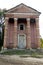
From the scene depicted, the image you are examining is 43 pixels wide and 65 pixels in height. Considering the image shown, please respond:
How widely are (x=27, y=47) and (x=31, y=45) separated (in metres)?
1.62

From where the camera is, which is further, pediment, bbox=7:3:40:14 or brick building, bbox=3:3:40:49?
pediment, bbox=7:3:40:14

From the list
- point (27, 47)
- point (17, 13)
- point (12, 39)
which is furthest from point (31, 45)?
point (17, 13)

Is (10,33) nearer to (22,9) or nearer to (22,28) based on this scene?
(22,28)

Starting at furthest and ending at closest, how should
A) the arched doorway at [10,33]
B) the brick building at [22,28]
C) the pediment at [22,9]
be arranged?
1. the arched doorway at [10,33]
2. the pediment at [22,9]
3. the brick building at [22,28]

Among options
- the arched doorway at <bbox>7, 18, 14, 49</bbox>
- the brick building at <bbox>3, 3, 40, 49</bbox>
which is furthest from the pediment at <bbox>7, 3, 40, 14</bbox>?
the arched doorway at <bbox>7, 18, 14, 49</bbox>

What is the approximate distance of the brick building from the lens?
98.9 feet

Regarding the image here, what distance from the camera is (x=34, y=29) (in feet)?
105

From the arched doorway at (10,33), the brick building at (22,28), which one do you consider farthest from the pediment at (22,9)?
the arched doorway at (10,33)

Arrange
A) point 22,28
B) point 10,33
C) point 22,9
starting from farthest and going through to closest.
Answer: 1. point 22,28
2. point 10,33
3. point 22,9

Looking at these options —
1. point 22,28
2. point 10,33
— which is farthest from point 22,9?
point 10,33

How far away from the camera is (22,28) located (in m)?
32.0

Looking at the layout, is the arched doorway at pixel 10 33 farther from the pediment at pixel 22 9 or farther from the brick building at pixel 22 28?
the pediment at pixel 22 9

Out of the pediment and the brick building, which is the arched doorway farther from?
the pediment

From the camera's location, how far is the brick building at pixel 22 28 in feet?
98.9
